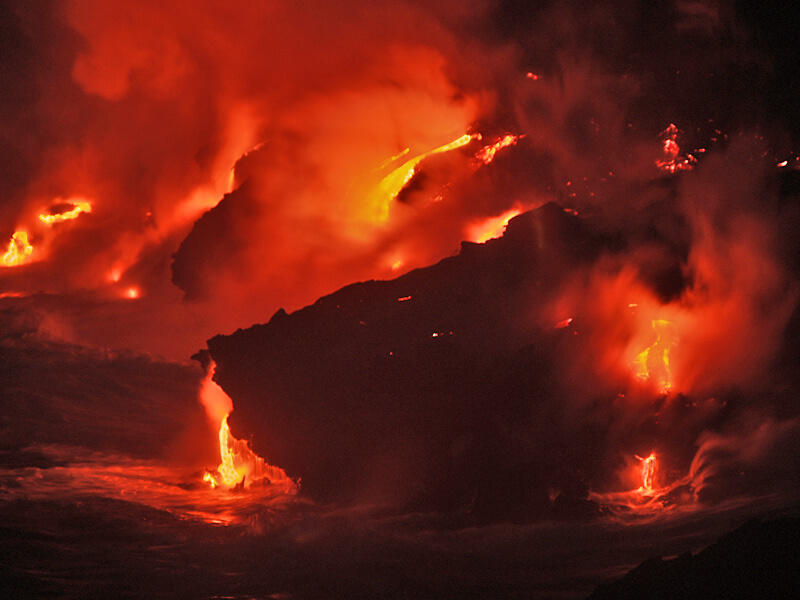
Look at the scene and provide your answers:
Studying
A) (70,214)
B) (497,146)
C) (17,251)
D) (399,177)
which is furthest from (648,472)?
(17,251)

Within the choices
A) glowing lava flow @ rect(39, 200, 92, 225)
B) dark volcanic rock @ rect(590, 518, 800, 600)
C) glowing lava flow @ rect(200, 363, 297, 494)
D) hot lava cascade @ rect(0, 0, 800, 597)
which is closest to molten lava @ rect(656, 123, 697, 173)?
hot lava cascade @ rect(0, 0, 800, 597)

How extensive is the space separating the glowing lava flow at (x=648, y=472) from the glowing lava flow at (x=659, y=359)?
23.8 inches

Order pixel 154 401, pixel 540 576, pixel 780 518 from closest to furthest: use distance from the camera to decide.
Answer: pixel 540 576 → pixel 780 518 → pixel 154 401

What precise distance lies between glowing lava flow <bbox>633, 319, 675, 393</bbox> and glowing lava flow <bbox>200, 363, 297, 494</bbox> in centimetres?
317

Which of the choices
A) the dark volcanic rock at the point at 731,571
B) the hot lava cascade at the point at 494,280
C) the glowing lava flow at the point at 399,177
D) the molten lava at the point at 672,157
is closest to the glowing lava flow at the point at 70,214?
the hot lava cascade at the point at 494,280

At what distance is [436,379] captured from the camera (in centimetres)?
609

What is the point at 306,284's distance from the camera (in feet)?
19.6

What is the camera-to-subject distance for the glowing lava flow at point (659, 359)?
20.0 feet

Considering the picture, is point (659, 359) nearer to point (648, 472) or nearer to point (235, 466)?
point (648, 472)

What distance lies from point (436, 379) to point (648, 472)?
1.99 meters

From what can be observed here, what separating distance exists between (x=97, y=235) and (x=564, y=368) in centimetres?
441

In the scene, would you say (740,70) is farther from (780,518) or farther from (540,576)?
(540,576)

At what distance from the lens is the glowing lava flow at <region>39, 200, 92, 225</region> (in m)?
6.48

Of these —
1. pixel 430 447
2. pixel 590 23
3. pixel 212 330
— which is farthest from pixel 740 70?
pixel 212 330
